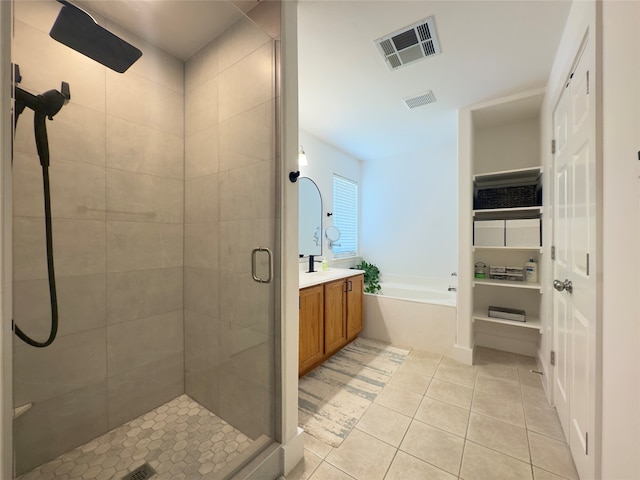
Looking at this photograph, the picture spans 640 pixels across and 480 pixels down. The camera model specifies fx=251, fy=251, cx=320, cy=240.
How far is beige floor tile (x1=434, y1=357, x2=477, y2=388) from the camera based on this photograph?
210cm

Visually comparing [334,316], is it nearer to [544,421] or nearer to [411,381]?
[411,381]

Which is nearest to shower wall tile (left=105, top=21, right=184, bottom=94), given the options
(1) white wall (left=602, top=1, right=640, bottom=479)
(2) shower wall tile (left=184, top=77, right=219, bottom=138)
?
(2) shower wall tile (left=184, top=77, right=219, bottom=138)

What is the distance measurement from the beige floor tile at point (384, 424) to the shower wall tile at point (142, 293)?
151 cm

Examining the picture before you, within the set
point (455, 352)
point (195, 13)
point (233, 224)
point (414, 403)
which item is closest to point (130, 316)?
point (233, 224)

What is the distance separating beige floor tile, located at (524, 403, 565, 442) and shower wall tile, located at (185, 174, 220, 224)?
243cm

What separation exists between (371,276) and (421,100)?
2286 millimetres

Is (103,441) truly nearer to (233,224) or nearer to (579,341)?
(233,224)

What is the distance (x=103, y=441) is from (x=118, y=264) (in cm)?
101

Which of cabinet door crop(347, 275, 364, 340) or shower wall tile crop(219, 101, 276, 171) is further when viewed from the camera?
cabinet door crop(347, 275, 364, 340)

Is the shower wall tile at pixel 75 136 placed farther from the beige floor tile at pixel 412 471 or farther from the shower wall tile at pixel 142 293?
the beige floor tile at pixel 412 471

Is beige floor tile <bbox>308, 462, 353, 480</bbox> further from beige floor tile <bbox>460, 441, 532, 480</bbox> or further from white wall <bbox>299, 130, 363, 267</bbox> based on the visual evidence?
white wall <bbox>299, 130, 363, 267</bbox>

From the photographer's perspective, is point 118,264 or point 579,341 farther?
point 118,264

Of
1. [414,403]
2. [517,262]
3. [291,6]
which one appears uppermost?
[291,6]

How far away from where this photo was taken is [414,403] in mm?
1826
